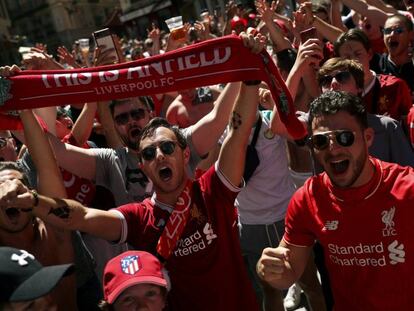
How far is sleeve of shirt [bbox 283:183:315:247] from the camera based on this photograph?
2449 millimetres

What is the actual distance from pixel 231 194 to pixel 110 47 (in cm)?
226

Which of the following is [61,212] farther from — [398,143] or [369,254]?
[398,143]

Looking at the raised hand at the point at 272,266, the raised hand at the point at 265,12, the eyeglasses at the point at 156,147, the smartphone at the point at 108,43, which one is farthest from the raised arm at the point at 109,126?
the raised hand at the point at 272,266

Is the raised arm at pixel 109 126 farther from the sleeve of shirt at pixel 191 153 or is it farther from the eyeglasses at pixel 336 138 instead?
the eyeglasses at pixel 336 138

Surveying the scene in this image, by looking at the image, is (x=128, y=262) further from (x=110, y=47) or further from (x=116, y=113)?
(x=110, y=47)

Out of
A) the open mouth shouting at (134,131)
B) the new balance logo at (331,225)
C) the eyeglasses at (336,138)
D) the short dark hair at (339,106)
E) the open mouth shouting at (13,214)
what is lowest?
the open mouth shouting at (134,131)

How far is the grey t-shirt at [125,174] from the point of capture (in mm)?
3461

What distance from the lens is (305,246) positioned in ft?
8.14

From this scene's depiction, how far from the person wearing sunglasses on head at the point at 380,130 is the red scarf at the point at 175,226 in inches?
46.7

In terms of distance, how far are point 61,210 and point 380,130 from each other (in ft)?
6.28

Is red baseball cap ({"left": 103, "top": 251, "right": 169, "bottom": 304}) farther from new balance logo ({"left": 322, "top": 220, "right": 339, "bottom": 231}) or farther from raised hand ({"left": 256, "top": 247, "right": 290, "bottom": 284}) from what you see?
new balance logo ({"left": 322, "top": 220, "right": 339, "bottom": 231})

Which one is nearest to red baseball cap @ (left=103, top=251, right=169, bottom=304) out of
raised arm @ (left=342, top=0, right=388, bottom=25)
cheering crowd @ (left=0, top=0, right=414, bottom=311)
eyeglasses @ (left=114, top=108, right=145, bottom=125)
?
cheering crowd @ (left=0, top=0, right=414, bottom=311)

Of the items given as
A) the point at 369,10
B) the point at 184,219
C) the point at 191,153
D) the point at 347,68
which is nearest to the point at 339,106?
the point at 184,219

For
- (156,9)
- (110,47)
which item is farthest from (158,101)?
(156,9)
